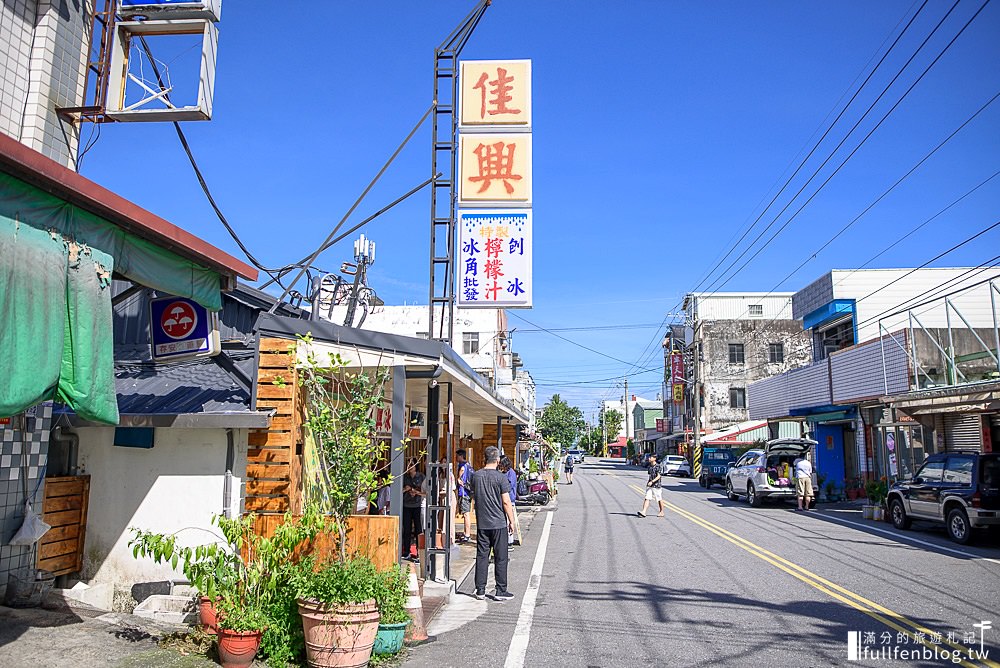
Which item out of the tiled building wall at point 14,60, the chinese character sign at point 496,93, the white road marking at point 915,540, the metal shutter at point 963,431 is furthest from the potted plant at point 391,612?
the metal shutter at point 963,431

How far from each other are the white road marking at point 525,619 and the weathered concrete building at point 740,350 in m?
46.1

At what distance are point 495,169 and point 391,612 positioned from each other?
795 centimetres

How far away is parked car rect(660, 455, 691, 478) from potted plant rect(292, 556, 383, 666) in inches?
1998

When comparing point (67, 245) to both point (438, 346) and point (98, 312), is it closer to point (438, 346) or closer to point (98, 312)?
point (98, 312)

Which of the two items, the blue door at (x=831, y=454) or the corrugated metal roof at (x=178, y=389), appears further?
the blue door at (x=831, y=454)

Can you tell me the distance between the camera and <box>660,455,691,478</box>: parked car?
181ft

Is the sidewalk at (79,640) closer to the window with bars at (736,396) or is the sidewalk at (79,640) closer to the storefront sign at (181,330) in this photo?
the storefront sign at (181,330)

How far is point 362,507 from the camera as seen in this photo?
10242 millimetres

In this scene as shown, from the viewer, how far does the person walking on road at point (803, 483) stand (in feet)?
74.5

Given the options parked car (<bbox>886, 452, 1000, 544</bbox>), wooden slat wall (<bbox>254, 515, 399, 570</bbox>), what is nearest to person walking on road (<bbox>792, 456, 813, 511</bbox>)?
parked car (<bbox>886, 452, 1000, 544</bbox>)

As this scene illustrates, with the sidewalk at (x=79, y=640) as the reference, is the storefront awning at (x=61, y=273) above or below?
above

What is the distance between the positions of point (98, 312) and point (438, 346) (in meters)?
4.49

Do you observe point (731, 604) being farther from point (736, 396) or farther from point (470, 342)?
point (736, 396)

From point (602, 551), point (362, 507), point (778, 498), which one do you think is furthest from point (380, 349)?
point (778, 498)
